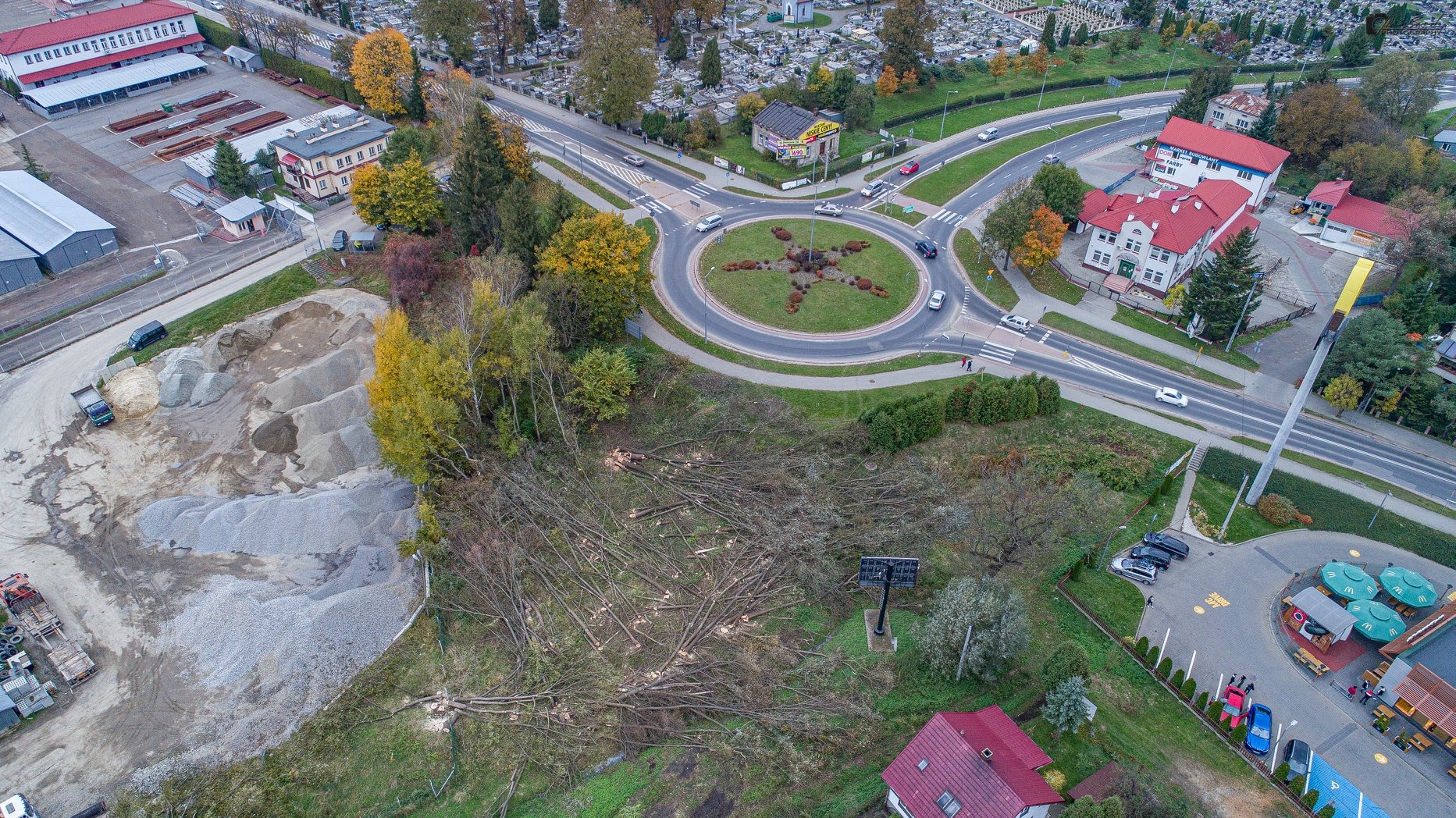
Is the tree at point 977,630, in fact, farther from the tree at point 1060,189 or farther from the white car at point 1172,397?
the tree at point 1060,189

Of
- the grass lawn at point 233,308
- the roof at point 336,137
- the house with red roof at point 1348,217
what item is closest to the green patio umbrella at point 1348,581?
the house with red roof at point 1348,217

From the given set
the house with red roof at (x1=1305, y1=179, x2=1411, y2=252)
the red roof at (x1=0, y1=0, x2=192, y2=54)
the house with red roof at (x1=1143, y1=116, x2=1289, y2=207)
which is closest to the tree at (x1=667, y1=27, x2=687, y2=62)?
the house with red roof at (x1=1143, y1=116, x2=1289, y2=207)

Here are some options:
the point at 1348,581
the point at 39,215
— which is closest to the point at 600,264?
the point at 1348,581

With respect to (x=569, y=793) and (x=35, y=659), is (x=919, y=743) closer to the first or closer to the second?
(x=569, y=793)

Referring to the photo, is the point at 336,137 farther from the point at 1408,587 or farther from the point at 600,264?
the point at 1408,587

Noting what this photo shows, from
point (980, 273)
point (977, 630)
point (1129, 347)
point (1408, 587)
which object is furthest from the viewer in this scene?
point (980, 273)

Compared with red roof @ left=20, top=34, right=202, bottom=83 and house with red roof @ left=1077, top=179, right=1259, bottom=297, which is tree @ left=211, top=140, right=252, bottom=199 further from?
house with red roof @ left=1077, top=179, right=1259, bottom=297
